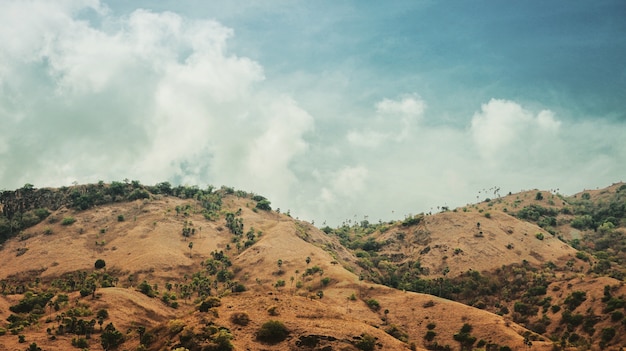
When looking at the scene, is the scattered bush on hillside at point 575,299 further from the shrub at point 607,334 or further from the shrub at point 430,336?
the shrub at point 430,336

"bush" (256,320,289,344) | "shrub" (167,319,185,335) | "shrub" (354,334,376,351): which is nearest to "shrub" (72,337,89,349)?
"shrub" (167,319,185,335)

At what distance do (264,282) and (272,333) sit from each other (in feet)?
228

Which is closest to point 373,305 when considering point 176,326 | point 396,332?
point 396,332

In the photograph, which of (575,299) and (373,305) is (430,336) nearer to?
(373,305)

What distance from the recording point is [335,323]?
74.6 metres

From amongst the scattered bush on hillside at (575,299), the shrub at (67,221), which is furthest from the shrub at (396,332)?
the shrub at (67,221)

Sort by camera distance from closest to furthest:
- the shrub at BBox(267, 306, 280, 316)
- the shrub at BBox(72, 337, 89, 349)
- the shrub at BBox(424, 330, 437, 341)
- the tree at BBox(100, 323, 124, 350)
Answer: the shrub at BBox(267, 306, 280, 316) → the tree at BBox(100, 323, 124, 350) → the shrub at BBox(72, 337, 89, 349) → the shrub at BBox(424, 330, 437, 341)

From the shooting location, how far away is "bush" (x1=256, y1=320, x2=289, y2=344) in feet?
226

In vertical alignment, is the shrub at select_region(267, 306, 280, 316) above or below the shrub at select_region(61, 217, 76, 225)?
below

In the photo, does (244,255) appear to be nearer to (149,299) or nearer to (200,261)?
(200,261)

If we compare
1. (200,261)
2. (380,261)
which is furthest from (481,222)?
(200,261)

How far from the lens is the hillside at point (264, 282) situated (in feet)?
254

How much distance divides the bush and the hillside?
623 millimetres

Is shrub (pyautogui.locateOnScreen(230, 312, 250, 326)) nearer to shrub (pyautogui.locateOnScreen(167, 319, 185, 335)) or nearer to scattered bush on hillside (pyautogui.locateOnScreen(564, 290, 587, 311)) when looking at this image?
shrub (pyautogui.locateOnScreen(167, 319, 185, 335))
